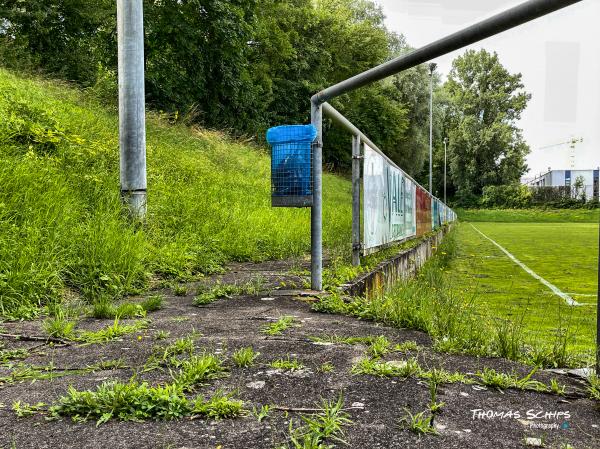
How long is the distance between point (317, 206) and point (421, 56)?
5.00ft

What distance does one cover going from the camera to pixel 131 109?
568 cm

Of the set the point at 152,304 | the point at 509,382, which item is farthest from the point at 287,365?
the point at 152,304

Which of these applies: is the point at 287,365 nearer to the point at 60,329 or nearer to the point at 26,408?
the point at 26,408

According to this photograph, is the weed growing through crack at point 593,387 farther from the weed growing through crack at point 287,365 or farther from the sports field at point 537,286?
the weed growing through crack at point 287,365

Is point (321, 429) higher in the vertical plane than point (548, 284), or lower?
higher

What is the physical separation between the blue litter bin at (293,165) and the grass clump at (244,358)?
185cm

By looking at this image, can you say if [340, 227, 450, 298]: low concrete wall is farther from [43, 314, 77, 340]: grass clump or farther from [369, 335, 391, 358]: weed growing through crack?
[43, 314, 77, 340]: grass clump

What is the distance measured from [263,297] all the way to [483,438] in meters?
2.81

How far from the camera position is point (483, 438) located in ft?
5.95

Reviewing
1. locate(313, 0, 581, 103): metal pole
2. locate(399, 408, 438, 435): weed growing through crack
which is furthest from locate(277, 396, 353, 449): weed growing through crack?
locate(313, 0, 581, 103): metal pole

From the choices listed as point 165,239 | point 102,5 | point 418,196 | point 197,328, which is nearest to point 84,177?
point 165,239

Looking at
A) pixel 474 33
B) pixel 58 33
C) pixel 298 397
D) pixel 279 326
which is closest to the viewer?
pixel 298 397

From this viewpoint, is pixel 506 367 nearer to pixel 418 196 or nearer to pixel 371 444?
pixel 371 444

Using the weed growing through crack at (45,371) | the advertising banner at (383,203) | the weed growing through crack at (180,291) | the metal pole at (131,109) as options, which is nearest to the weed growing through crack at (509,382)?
the weed growing through crack at (45,371)
